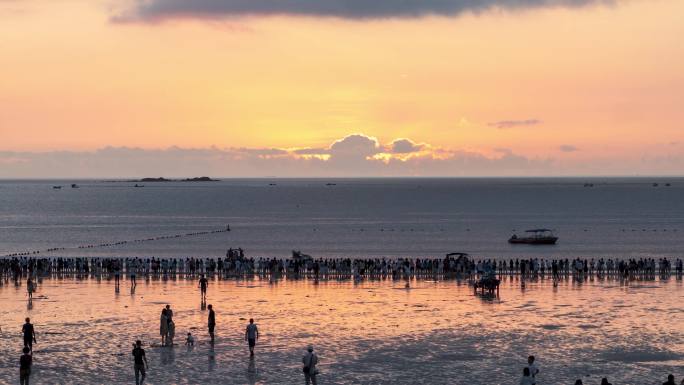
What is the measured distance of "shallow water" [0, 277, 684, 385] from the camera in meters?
25.5

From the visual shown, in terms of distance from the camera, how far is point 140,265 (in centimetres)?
5291

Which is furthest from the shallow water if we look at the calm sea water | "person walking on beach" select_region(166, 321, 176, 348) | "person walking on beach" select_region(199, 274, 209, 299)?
the calm sea water

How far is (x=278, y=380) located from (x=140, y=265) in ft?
99.0

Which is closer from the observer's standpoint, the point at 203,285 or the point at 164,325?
the point at 164,325

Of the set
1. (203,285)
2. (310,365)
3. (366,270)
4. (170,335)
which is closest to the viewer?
(310,365)

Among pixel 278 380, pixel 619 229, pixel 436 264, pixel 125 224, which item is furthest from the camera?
pixel 125 224

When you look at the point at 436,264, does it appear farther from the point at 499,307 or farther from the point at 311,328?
the point at 311,328

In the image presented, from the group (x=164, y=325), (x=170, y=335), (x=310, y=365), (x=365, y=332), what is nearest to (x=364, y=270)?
(x=365, y=332)

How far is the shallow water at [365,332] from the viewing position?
25.5 meters

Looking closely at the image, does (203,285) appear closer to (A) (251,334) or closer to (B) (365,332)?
(B) (365,332)

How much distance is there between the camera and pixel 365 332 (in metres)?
31.8

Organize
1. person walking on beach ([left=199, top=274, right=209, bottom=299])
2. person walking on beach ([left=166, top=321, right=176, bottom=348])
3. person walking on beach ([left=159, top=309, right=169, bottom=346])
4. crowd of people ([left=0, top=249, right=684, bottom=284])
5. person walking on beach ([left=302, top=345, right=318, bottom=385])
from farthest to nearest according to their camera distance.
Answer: crowd of people ([left=0, top=249, right=684, bottom=284])
person walking on beach ([left=199, top=274, right=209, bottom=299])
person walking on beach ([left=166, top=321, right=176, bottom=348])
person walking on beach ([left=159, top=309, right=169, bottom=346])
person walking on beach ([left=302, top=345, right=318, bottom=385])

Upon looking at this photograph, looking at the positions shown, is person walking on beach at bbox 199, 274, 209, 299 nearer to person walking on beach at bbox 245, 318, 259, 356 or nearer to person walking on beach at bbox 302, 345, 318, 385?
person walking on beach at bbox 245, 318, 259, 356

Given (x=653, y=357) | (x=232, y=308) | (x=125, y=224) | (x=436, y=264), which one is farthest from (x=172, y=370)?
(x=125, y=224)
